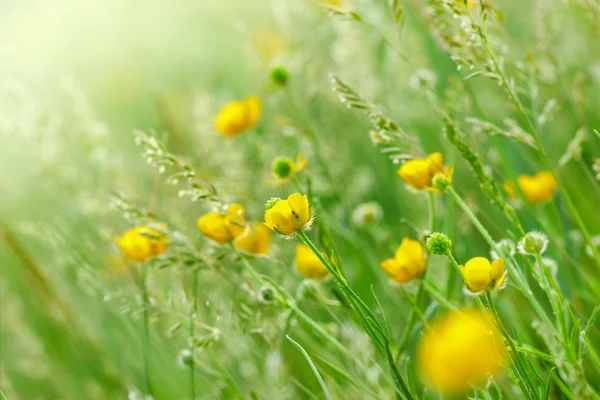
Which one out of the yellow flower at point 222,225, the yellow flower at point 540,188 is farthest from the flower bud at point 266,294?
the yellow flower at point 540,188

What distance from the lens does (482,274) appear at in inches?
31.6

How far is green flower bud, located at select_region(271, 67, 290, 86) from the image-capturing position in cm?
179

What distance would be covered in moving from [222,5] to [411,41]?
7.67ft

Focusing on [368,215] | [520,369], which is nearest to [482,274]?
[520,369]

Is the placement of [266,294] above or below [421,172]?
below

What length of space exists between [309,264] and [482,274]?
1.48 feet

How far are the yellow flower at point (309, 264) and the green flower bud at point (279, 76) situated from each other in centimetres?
71

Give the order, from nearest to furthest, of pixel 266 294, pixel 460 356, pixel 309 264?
pixel 460 356, pixel 266 294, pixel 309 264

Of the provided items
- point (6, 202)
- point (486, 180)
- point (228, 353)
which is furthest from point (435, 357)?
point (6, 202)

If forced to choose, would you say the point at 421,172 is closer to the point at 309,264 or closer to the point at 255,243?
the point at 309,264

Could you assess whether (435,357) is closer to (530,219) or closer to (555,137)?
(530,219)

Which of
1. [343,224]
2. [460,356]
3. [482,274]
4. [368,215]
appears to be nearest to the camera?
[460,356]

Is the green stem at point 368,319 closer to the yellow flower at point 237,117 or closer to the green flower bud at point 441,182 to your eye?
the green flower bud at point 441,182

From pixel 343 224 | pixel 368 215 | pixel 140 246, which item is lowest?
pixel 343 224
